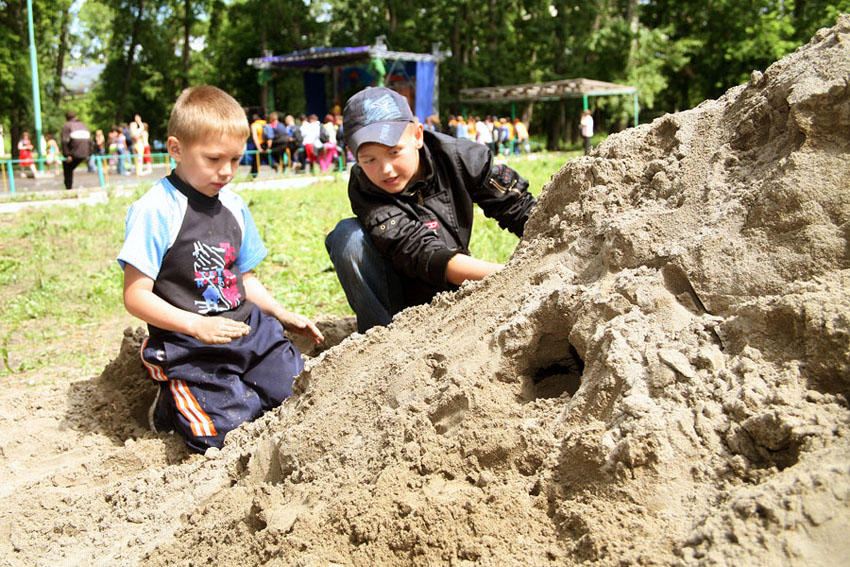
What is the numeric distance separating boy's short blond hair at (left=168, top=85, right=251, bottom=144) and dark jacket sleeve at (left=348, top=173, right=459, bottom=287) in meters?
0.66

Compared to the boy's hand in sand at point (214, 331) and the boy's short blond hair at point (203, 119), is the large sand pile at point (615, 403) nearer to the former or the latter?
the boy's hand in sand at point (214, 331)

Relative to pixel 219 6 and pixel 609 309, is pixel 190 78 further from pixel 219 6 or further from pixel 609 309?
pixel 609 309

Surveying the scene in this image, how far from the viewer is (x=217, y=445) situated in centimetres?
A: 295

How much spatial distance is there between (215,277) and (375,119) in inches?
39.1

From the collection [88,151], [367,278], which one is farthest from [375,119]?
[88,151]

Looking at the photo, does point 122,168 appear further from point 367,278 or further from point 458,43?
point 458,43

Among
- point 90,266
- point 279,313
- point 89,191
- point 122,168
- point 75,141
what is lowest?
point 90,266

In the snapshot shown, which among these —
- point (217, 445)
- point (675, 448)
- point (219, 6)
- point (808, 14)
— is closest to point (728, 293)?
point (675, 448)

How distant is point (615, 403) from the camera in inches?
65.3

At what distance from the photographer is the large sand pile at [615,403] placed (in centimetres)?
148

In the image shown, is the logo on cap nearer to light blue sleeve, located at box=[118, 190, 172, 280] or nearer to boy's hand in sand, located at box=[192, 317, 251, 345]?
light blue sleeve, located at box=[118, 190, 172, 280]

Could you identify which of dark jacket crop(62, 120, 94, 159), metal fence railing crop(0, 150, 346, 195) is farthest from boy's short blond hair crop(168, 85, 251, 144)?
dark jacket crop(62, 120, 94, 159)

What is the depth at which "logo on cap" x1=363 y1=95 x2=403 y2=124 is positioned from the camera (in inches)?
132

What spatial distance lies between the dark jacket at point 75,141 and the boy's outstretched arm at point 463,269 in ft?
44.0
